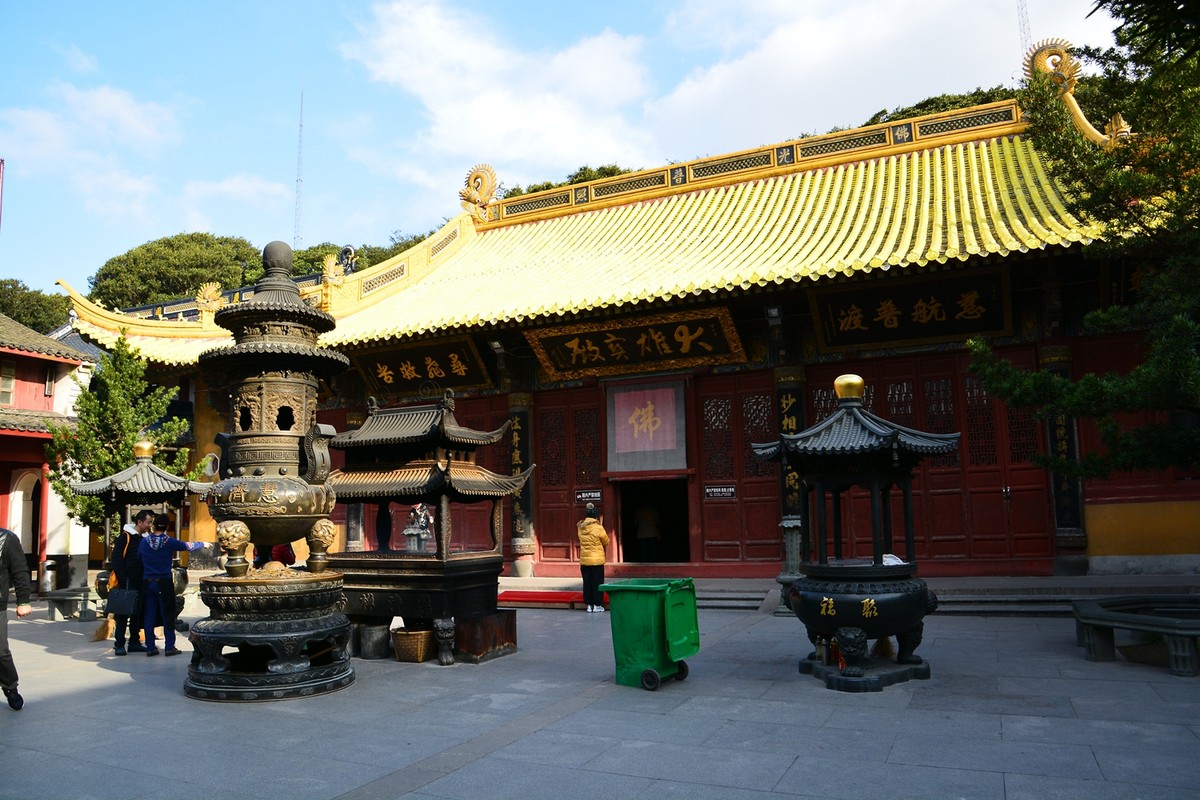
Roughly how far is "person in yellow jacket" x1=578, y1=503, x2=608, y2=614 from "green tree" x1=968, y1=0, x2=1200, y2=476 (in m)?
5.20

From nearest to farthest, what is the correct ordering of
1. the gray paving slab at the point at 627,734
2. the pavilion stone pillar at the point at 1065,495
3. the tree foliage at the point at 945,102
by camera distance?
the gray paving slab at the point at 627,734 → the pavilion stone pillar at the point at 1065,495 → the tree foliage at the point at 945,102

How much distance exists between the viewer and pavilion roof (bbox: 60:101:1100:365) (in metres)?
11.4

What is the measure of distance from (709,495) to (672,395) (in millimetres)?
1615

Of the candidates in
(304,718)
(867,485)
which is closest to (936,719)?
(867,485)

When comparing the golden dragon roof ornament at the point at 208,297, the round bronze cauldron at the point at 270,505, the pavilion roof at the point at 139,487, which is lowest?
the round bronze cauldron at the point at 270,505

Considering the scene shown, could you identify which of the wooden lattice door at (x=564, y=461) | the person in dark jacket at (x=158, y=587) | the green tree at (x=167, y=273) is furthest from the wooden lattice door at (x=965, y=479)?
the green tree at (x=167, y=273)

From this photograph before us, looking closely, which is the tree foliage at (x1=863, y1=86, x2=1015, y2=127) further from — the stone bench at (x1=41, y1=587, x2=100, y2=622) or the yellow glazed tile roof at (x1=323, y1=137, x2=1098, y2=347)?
the stone bench at (x1=41, y1=587, x2=100, y2=622)

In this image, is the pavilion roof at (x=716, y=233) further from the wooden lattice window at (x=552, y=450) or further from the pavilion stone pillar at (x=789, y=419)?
the wooden lattice window at (x=552, y=450)

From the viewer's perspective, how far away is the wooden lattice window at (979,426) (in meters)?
11.5

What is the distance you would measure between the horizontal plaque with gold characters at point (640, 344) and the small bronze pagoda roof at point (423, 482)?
4.15m

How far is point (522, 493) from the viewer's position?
45.9 feet

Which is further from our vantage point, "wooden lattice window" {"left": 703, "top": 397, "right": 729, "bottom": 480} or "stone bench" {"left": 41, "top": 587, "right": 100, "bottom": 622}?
"wooden lattice window" {"left": 703, "top": 397, "right": 729, "bottom": 480}

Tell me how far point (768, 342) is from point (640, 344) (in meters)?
1.91

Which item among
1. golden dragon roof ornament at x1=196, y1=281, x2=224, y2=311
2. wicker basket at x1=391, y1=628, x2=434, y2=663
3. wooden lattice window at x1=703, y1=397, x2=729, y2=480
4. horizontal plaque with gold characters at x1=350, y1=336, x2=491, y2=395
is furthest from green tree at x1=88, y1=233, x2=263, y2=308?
wicker basket at x1=391, y1=628, x2=434, y2=663
